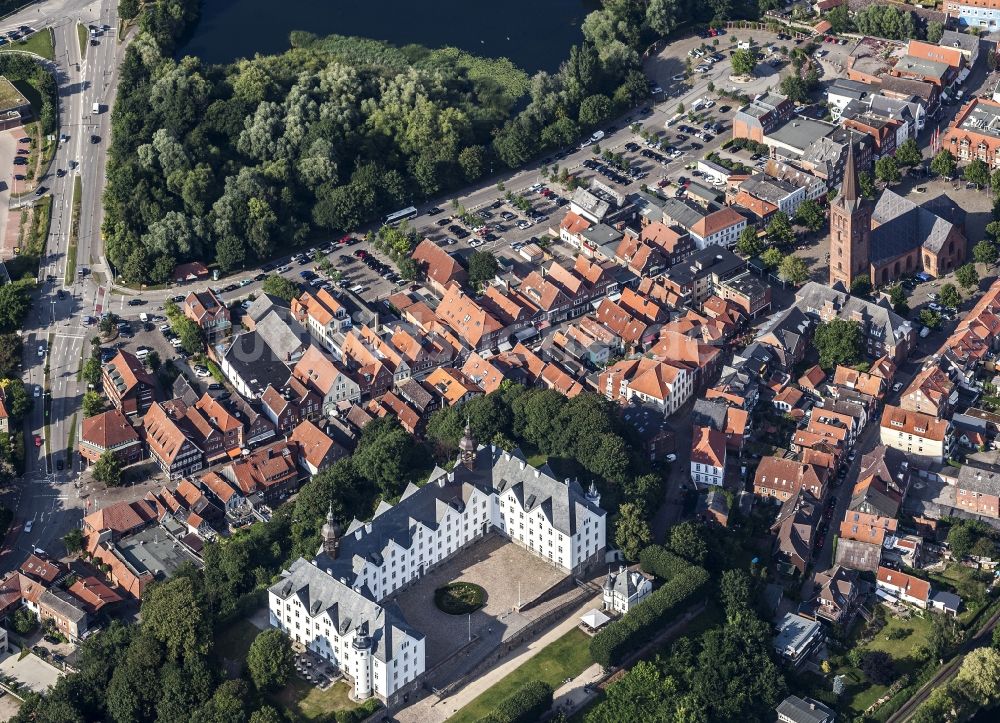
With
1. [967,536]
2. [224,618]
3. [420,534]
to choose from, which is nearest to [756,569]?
[967,536]

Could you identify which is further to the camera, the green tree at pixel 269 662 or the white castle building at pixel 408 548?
the green tree at pixel 269 662

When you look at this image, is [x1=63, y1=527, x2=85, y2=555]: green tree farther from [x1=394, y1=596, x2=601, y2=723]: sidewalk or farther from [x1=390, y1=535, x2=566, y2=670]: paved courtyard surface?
[x1=394, y1=596, x2=601, y2=723]: sidewalk

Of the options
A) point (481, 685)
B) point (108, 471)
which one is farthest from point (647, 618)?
point (108, 471)

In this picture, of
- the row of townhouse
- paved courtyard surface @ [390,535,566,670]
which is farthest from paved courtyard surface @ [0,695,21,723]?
paved courtyard surface @ [390,535,566,670]

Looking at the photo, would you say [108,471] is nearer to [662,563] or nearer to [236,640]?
[236,640]

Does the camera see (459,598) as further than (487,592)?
No

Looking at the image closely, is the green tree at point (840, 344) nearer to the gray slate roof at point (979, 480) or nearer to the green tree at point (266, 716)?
the gray slate roof at point (979, 480)

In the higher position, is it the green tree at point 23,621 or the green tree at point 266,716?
the green tree at point 266,716

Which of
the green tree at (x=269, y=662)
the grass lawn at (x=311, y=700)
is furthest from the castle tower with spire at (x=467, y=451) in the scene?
the green tree at (x=269, y=662)
